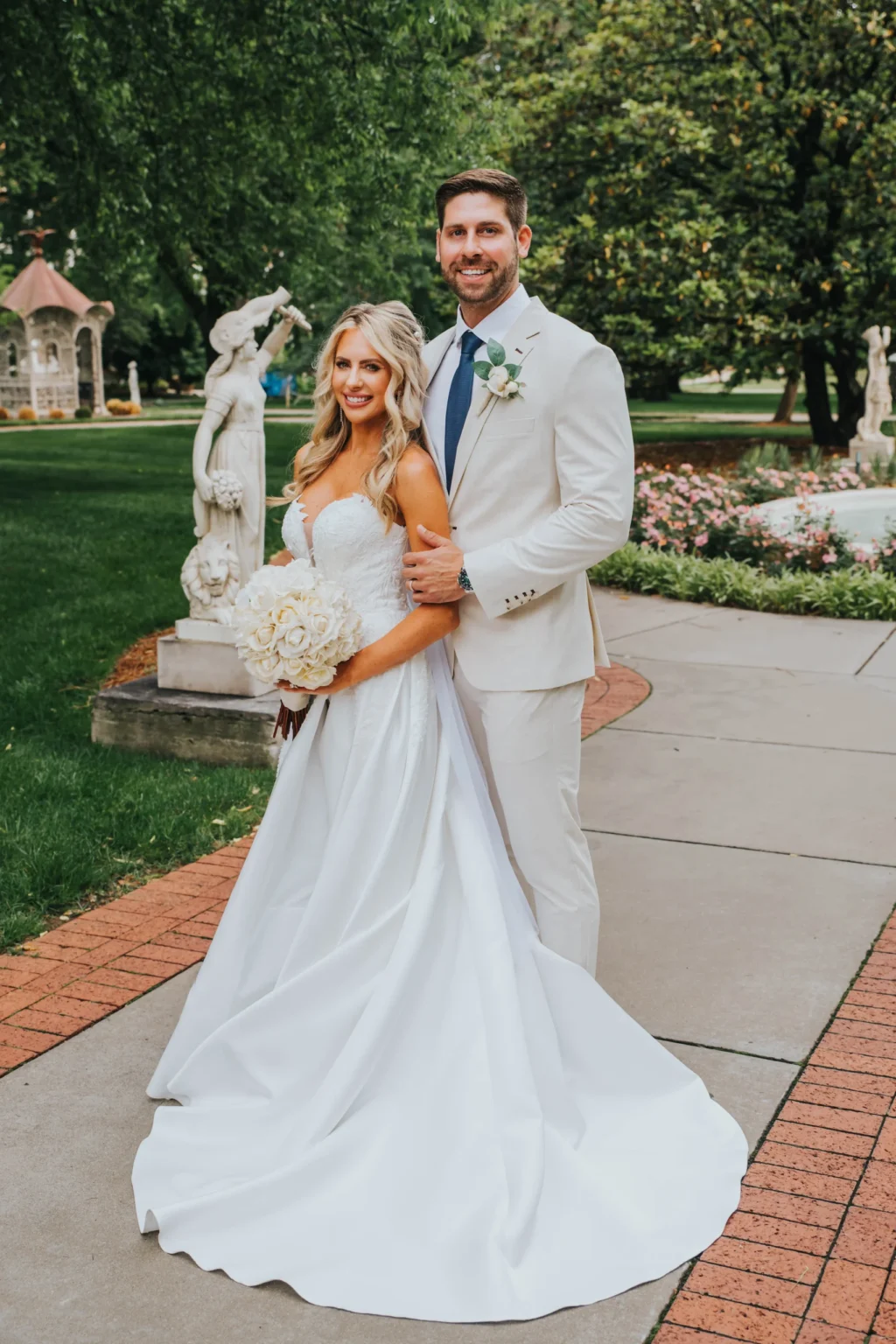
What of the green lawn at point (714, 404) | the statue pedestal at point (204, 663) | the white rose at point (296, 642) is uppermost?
→ the white rose at point (296, 642)

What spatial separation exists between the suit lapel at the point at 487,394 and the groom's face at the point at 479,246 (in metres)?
0.10

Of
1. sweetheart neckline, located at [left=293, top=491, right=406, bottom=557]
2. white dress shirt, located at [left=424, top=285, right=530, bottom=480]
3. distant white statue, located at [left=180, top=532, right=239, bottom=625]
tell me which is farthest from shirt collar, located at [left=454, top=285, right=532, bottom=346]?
distant white statue, located at [left=180, top=532, right=239, bottom=625]

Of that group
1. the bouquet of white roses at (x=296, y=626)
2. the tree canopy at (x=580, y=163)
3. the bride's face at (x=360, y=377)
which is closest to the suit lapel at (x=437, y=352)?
the bride's face at (x=360, y=377)

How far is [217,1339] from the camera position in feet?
9.19

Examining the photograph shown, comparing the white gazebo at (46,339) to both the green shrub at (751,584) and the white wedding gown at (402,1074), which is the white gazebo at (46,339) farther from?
the white wedding gown at (402,1074)

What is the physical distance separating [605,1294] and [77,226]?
18355 mm

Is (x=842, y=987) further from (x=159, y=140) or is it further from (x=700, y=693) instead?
(x=159, y=140)

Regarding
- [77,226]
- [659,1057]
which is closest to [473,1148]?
[659,1057]

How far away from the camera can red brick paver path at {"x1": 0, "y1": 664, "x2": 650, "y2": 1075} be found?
427 centimetres

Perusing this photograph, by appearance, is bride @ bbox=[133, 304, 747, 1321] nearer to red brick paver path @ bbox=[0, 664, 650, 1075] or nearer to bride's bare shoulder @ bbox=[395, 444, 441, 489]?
bride's bare shoulder @ bbox=[395, 444, 441, 489]

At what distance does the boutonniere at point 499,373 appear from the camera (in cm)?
341

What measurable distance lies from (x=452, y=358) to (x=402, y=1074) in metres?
1.78

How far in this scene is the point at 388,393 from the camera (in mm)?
3453

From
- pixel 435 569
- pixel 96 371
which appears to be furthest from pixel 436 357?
pixel 96 371
